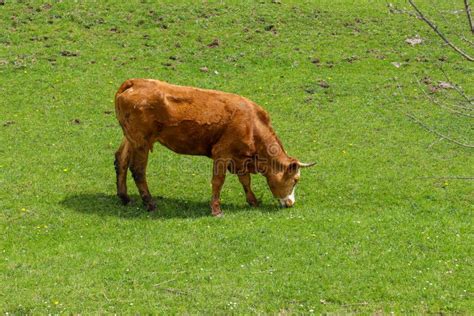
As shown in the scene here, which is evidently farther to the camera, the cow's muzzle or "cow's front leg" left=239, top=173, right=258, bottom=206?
"cow's front leg" left=239, top=173, right=258, bottom=206

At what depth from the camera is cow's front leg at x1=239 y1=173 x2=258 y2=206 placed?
13604 millimetres

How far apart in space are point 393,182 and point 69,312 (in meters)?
8.93

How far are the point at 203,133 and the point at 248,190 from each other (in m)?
1.82

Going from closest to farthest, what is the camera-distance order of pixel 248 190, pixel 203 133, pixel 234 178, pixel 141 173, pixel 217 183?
pixel 203 133 < pixel 217 183 < pixel 141 173 < pixel 248 190 < pixel 234 178

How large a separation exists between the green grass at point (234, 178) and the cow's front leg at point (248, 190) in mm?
315

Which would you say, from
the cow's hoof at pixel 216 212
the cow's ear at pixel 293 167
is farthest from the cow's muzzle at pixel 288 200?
the cow's hoof at pixel 216 212

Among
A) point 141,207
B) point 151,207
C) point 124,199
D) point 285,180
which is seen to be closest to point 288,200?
point 285,180

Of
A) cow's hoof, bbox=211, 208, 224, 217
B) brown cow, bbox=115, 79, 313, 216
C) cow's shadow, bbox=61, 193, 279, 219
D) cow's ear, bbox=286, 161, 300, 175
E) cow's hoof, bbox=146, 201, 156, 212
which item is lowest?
cow's shadow, bbox=61, 193, 279, 219

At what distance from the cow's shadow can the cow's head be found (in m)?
0.35

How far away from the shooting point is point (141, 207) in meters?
13.6

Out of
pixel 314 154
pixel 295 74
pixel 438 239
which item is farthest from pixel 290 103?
pixel 438 239

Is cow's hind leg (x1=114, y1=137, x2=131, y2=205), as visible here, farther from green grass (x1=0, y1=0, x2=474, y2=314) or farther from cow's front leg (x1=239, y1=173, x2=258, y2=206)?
cow's front leg (x1=239, y1=173, x2=258, y2=206)

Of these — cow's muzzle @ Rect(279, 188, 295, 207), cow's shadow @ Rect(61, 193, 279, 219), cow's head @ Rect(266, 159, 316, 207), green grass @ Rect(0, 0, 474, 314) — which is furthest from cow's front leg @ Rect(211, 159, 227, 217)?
cow's muzzle @ Rect(279, 188, 295, 207)

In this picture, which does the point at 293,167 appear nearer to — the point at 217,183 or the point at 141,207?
the point at 217,183
